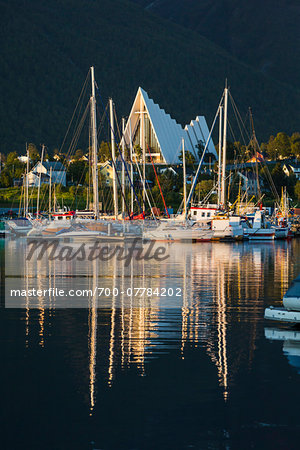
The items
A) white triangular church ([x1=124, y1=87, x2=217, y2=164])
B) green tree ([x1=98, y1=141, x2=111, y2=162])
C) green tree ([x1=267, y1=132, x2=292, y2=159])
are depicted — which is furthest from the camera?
green tree ([x1=267, y1=132, x2=292, y2=159])

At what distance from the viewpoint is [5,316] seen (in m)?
18.7

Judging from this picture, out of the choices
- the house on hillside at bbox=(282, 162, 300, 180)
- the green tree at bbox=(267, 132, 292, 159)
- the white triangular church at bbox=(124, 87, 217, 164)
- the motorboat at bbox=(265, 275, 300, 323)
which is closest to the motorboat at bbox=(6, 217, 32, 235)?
the motorboat at bbox=(265, 275, 300, 323)

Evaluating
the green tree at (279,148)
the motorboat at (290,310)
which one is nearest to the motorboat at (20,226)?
the motorboat at (290,310)

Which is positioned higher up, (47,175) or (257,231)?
(47,175)

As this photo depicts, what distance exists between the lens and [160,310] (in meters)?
19.5

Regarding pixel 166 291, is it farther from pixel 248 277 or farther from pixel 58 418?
pixel 58 418

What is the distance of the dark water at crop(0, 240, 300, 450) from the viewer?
34.6 feet

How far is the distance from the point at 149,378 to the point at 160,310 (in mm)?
6571

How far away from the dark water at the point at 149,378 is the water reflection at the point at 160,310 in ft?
0.13

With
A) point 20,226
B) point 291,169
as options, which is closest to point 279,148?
point 291,169

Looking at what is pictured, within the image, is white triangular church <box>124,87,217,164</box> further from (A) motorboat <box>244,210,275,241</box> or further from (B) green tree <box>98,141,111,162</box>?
(A) motorboat <box>244,210,275,241</box>

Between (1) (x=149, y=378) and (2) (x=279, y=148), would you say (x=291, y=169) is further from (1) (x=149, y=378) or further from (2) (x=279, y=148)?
(1) (x=149, y=378)

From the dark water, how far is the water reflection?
4cm

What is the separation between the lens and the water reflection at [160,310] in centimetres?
1437
